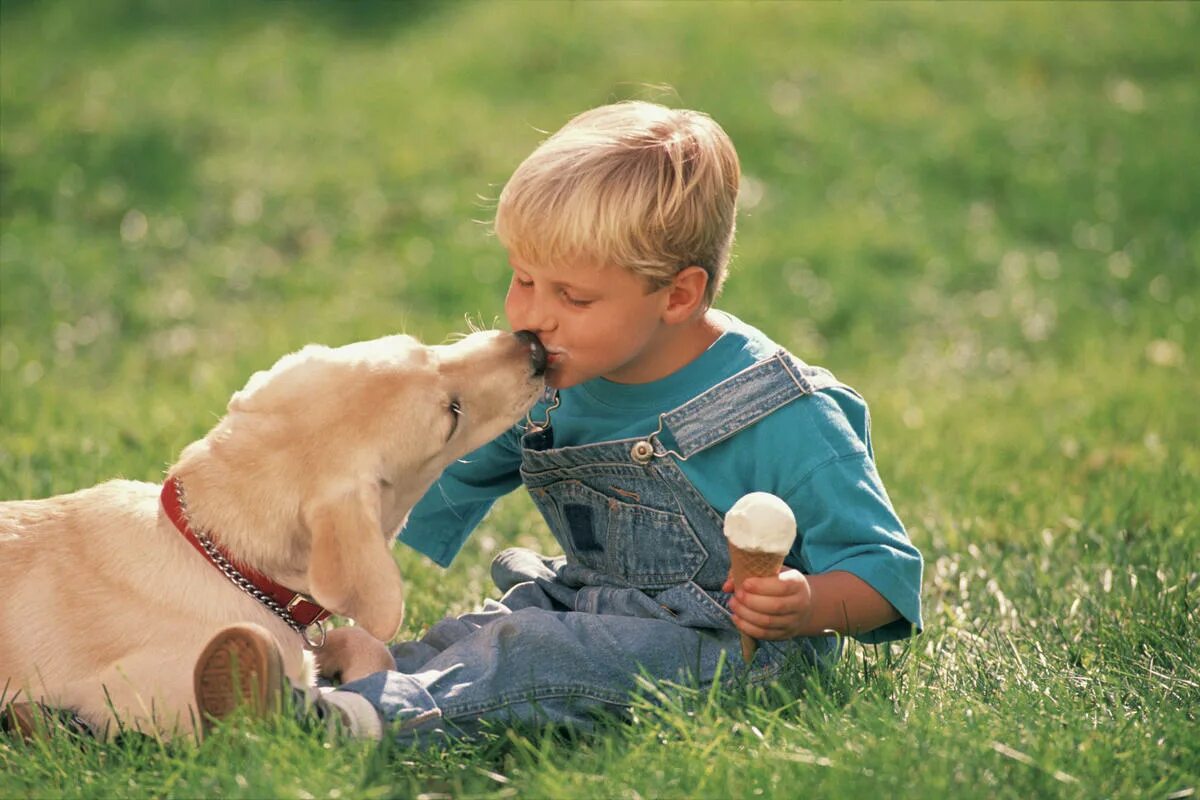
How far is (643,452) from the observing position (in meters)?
3.82

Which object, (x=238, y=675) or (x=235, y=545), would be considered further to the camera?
(x=235, y=545)

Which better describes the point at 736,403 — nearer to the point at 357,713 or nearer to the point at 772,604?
the point at 772,604

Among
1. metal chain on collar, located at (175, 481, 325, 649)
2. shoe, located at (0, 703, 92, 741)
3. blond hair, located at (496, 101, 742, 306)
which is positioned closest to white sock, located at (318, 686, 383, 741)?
metal chain on collar, located at (175, 481, 325, 649)

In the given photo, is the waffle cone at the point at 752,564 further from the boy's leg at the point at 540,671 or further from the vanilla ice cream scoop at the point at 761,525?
the boy's leg at the point at 540,671

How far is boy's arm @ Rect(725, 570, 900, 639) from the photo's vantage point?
10.7ft

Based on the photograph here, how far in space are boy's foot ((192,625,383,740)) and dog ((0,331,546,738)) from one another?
0.47ft

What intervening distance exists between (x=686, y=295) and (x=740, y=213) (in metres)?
5.66

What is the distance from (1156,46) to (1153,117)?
1783mm

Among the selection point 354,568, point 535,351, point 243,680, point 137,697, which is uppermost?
point 535,351

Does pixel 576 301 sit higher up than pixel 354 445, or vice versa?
pixel 576 301

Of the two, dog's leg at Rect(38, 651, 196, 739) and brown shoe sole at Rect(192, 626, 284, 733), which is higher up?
brown shoe sole at Rect(192, 626, 284, 733)

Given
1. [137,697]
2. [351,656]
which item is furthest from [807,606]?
[137,697]

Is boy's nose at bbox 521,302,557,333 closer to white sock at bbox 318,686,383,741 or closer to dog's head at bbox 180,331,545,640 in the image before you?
dog's head at bbox 180,331,545,640

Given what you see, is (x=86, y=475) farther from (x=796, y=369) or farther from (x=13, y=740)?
(x=796, y=369)
